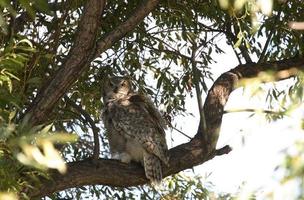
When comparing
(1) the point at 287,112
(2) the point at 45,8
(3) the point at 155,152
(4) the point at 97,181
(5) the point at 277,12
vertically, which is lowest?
(1) the point at 287,112

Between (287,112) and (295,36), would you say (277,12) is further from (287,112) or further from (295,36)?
(287,112)

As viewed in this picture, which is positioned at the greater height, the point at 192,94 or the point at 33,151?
the point at 192,94

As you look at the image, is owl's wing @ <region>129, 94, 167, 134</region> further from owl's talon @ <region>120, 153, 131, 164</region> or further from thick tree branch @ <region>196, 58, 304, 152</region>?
thick tree branch @ <region>196, 58, 304, 152</region>

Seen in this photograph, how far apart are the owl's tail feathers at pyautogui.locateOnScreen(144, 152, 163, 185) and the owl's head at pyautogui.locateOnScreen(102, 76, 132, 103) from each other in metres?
0.67

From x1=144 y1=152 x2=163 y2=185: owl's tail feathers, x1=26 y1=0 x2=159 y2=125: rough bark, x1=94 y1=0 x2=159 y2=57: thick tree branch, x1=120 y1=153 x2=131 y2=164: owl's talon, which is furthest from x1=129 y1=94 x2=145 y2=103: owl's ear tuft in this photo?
x1=26 y1=0 x2=159 y2=125: rough bark

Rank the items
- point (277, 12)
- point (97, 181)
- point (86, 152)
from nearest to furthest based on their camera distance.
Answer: point (97, 181) → point (277, 12) → point (86, 152)

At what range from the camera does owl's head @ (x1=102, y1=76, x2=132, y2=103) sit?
3977 millimetres

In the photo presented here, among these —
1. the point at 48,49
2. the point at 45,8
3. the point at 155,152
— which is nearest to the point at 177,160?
the point at 155,152

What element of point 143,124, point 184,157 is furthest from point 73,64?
point 143,124

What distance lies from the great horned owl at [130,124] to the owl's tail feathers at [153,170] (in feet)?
0.08

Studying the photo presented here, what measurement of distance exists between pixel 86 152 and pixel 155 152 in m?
0.67

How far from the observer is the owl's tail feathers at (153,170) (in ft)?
10.6

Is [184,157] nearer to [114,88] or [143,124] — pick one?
[143,124]

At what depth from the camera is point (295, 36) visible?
353cm
